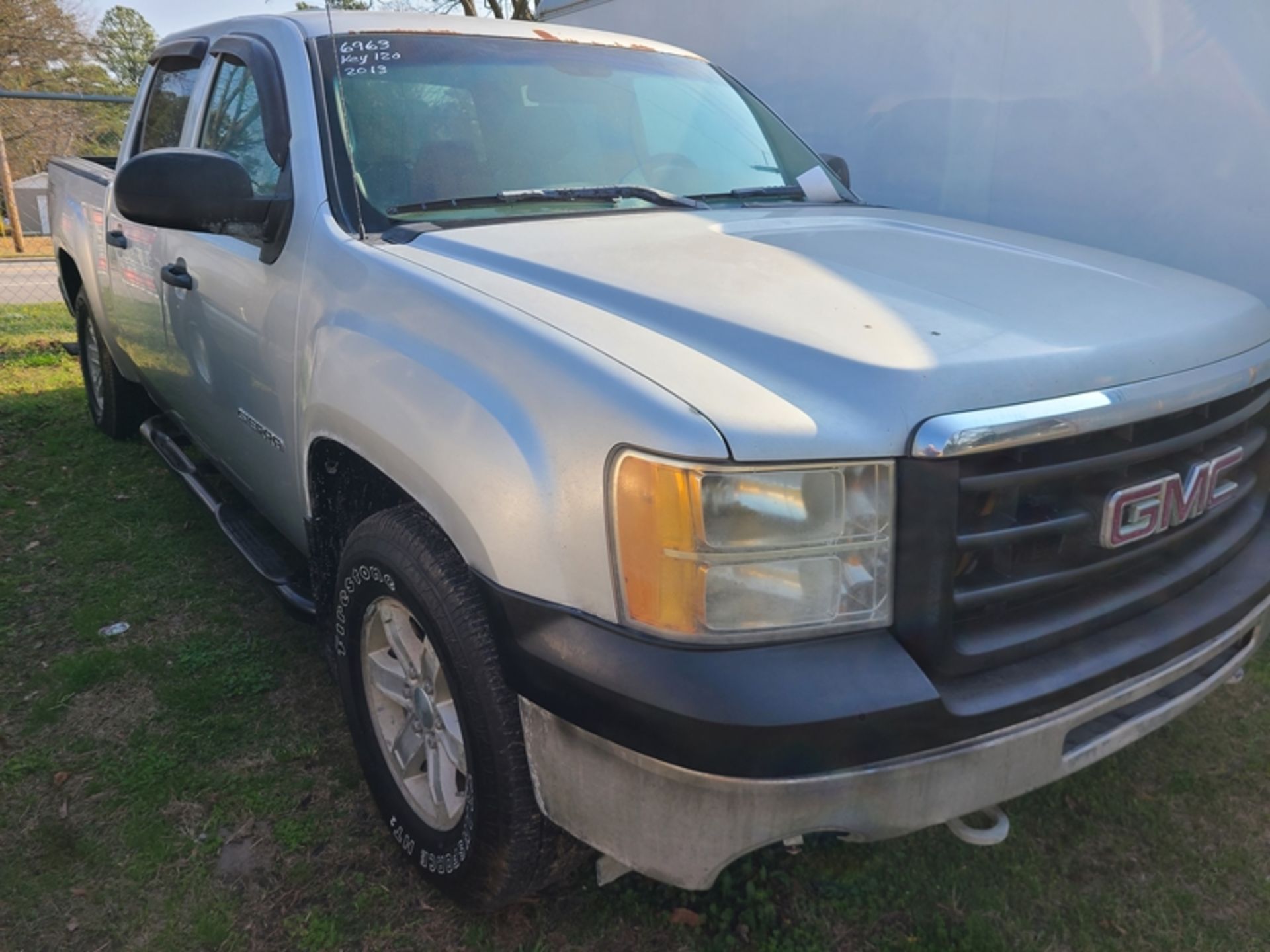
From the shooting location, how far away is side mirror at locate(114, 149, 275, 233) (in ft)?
Result: 7.75

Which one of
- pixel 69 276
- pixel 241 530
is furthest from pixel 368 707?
pixel 69 276

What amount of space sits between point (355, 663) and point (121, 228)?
8.31 ft

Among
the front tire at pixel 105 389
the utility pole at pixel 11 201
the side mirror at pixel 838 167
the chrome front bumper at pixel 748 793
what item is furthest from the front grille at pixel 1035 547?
the utility pole at pixel 11 201

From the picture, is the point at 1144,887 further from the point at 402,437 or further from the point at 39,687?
the point at 39,687

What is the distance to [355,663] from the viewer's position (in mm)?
2346

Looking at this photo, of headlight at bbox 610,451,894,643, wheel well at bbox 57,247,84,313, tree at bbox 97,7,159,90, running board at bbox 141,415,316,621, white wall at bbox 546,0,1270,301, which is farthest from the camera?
tree at bbox 97,7,159,90

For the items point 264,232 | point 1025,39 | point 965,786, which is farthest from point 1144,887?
point 1025,39

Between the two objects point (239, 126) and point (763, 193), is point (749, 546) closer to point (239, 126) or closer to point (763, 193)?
point (763, 193)

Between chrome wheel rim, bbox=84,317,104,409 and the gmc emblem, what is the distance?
4.87 metres

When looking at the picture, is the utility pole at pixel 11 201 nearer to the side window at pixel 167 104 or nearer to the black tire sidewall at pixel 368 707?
the side window at pixel 167 104

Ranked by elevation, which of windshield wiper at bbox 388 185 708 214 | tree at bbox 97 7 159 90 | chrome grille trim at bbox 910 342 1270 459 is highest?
tree at bbox 97 7 159 90

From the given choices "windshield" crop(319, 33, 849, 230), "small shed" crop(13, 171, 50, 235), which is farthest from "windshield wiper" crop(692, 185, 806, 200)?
"small shed" crop(13, 171, 50, 235)

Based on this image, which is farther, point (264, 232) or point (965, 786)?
point (264, 232)

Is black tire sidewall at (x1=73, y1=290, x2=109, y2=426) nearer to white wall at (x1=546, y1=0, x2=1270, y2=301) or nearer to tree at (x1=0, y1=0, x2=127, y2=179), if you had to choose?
white wall at (x1=546, y1=0, x2=1270, y2=301)
